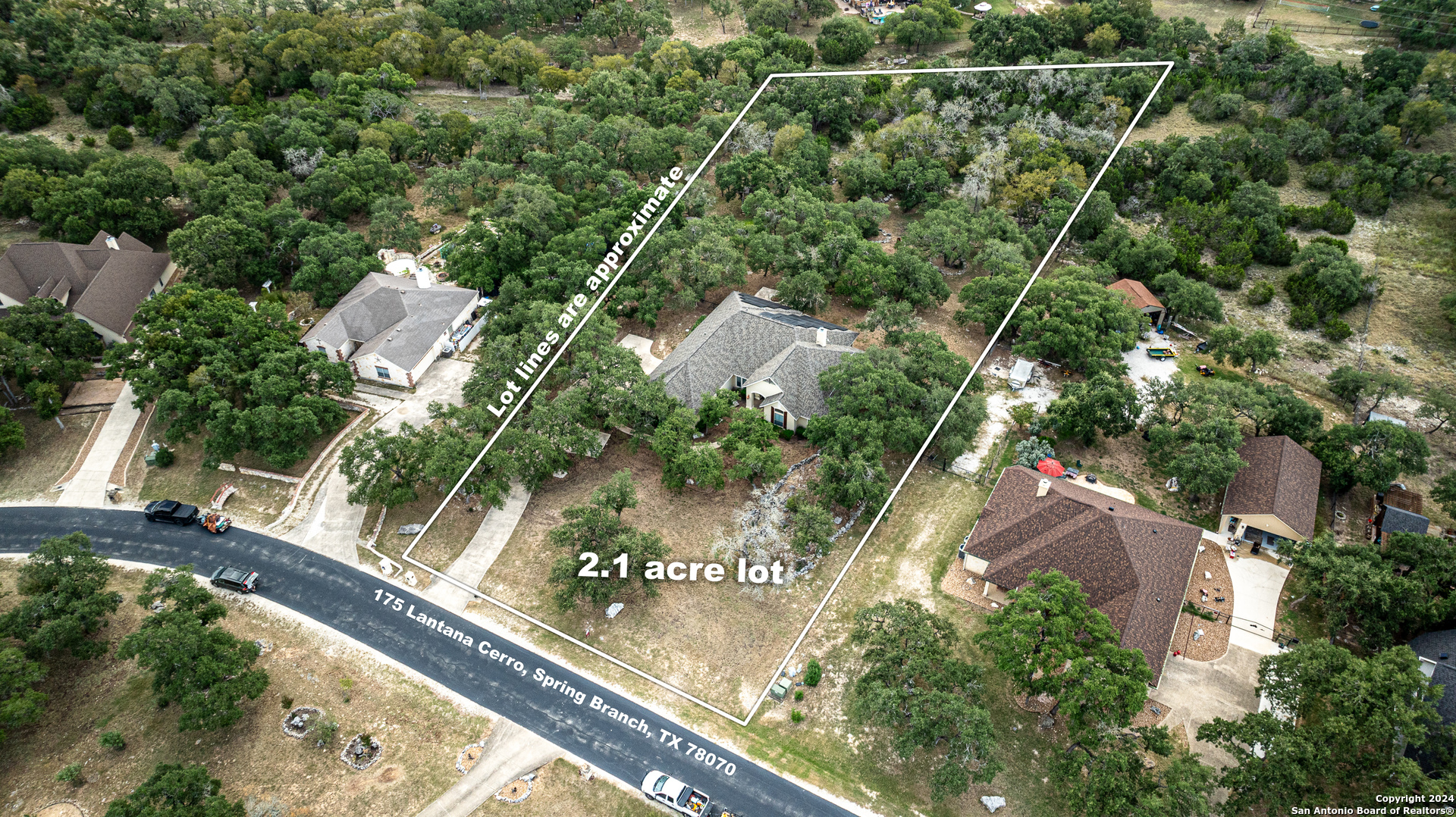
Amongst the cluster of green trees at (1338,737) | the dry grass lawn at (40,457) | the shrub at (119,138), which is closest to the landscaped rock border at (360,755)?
the dry grass lawn at (40,457)

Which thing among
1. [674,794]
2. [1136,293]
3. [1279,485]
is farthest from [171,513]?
[1136,293]

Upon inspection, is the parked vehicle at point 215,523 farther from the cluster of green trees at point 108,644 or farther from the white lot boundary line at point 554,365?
the white lot boundary line at point 554,365

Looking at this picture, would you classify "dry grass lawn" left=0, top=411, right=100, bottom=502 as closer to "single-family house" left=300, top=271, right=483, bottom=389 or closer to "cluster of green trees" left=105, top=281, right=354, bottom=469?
"cluster of green trees" left=105, top=281, right=354, bottom=469

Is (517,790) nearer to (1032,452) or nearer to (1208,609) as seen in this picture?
(1032,452)

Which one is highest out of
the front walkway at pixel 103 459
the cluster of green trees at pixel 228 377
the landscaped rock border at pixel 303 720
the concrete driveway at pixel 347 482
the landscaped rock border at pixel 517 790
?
the cluster of green trees at pixel 228 377

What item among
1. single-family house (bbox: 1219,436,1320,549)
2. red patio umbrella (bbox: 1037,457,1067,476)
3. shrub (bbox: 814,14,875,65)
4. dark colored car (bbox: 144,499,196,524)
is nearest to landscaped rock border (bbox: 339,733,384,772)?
dark colored car (bbox: 144,499,196,524)

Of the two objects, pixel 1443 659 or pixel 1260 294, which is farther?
pixel 1260 294
